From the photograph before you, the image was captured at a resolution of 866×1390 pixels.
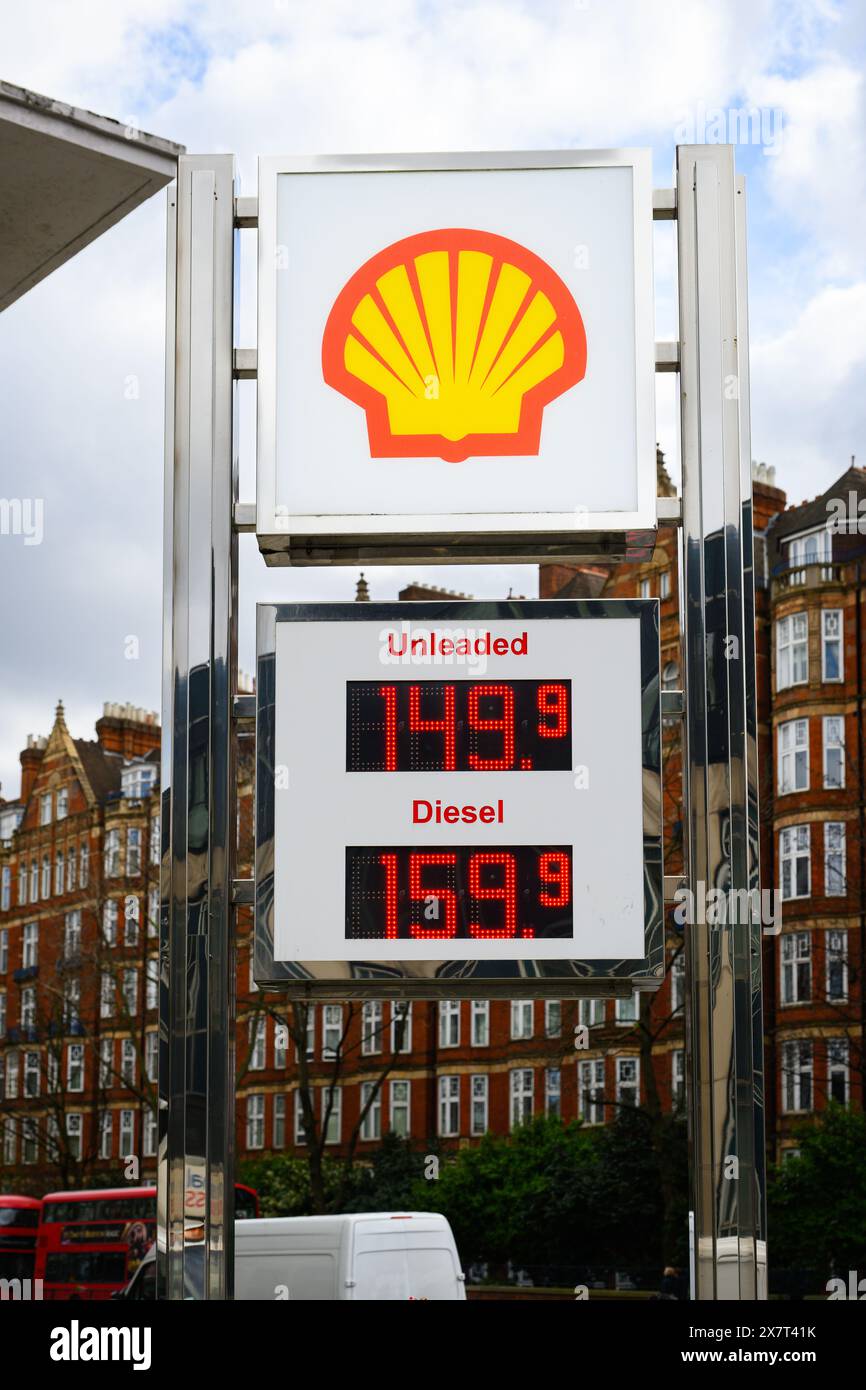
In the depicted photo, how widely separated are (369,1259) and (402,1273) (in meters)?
0.51

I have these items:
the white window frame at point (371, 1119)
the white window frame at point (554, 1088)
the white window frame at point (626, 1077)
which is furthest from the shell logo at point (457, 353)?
the white window frame at point (371, 1119)

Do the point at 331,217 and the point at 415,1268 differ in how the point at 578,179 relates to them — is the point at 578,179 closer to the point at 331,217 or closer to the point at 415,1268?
the point at 331,217

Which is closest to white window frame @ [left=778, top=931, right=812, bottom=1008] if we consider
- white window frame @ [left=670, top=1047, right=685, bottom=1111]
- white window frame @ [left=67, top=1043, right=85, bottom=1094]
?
white window frame @ [left=670, top=1047, right=685, bottom=1111]

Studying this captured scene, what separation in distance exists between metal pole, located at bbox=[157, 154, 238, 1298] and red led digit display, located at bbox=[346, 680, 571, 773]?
0.80m

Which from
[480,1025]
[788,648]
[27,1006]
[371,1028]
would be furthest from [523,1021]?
[27,1006]

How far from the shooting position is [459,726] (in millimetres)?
7465

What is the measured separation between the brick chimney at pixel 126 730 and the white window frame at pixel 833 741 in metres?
37.1

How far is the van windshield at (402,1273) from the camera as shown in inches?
984

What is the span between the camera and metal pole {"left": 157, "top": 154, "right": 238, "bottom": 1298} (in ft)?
24.9

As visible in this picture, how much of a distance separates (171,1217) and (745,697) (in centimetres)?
337

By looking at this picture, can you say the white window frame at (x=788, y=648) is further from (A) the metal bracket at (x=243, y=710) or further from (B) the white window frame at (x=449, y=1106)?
(A) the metal bracket at (x=243, y=710)

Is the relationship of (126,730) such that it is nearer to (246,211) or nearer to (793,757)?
(793,757)
